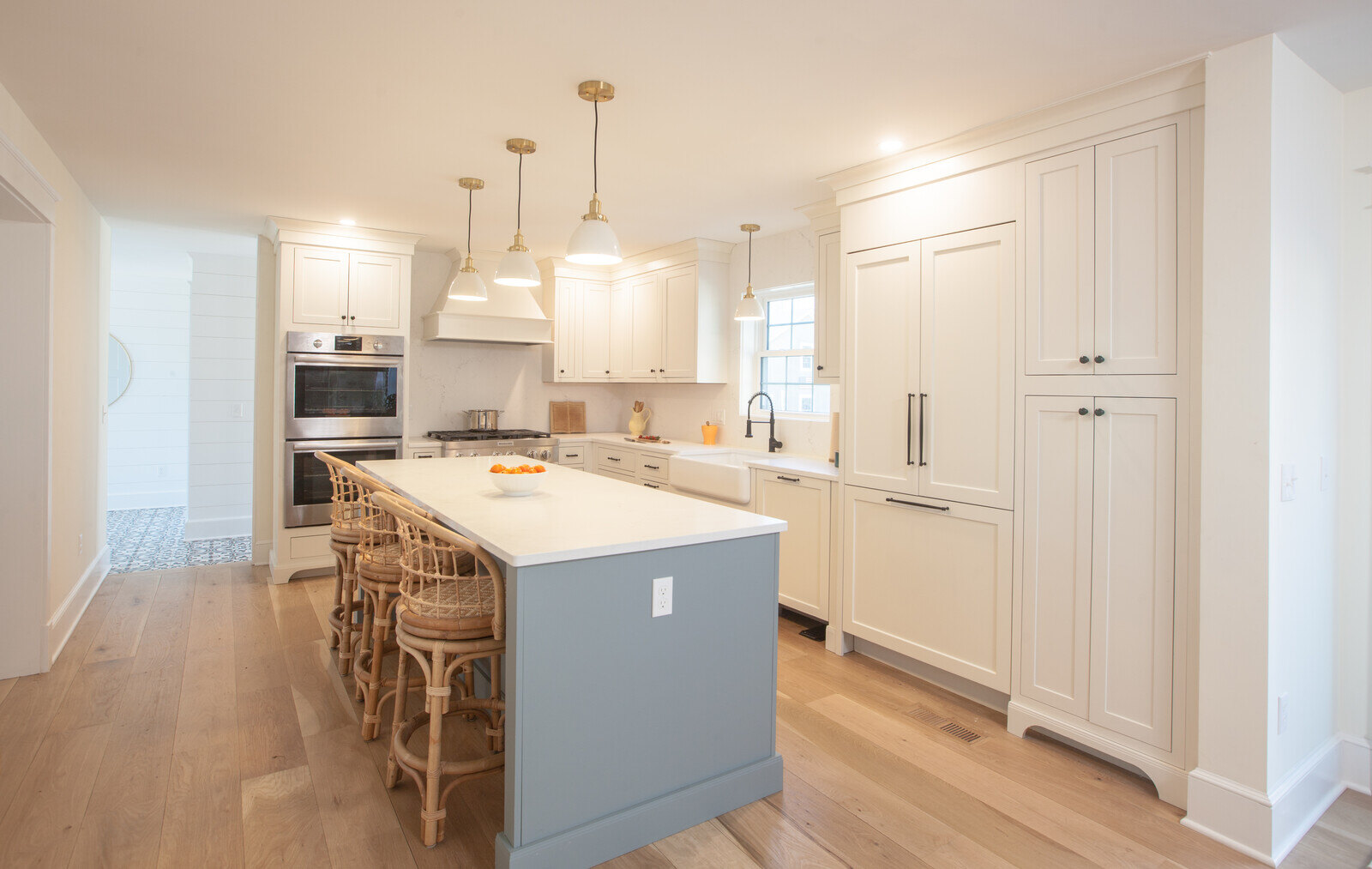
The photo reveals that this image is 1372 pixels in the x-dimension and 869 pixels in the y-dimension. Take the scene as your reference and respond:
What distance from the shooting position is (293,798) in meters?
2.26

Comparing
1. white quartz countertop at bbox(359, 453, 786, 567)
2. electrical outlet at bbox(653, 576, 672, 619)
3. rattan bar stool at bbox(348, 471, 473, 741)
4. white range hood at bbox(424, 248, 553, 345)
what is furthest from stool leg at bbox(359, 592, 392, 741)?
white range hood at bbox(424, 248, 553, 345)

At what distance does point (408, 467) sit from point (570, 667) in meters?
2.18

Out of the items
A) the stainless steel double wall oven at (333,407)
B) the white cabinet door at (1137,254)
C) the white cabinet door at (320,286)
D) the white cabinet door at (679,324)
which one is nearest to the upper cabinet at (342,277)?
the white cabinet door at (320,286)

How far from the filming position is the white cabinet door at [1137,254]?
2.35 m

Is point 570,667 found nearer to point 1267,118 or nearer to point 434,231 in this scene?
point 1267,118

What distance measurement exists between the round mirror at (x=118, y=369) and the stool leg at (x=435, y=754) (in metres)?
7.31

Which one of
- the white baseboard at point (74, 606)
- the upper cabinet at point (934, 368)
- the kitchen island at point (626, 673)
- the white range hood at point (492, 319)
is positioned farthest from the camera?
the white range hood at point (492, 319)

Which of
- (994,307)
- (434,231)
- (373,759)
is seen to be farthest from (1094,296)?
(434,231)

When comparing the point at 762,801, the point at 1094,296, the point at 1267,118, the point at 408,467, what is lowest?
the point at 762,801

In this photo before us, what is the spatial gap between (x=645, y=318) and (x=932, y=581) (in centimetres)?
324

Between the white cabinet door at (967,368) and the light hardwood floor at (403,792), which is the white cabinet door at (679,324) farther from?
the light hardwood floor at (403,792)

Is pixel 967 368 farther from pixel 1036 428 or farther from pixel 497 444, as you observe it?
pixel 497 444

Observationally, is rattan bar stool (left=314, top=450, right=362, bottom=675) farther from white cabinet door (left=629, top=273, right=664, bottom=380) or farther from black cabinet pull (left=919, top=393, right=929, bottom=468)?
white cabinet door (left=629, top=273, right=664, bottom=380)

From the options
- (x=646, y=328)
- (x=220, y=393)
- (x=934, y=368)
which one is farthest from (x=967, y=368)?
(x=220, y=393)
